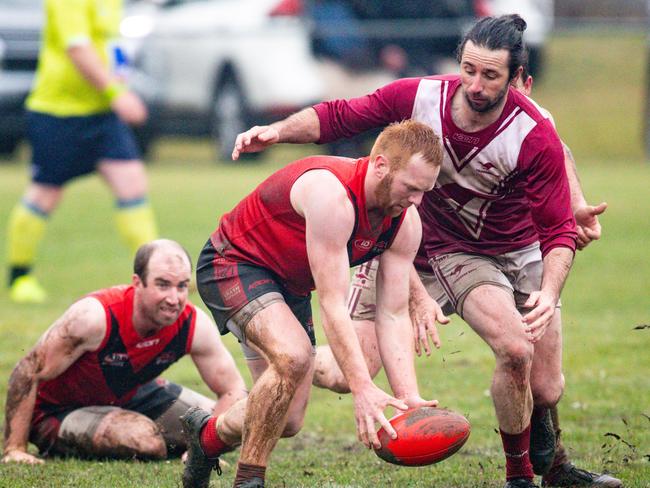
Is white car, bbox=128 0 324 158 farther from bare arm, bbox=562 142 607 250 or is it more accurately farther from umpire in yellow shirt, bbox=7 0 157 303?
bare arm, bbox=562 142 607 250

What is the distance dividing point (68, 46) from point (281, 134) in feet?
15.6

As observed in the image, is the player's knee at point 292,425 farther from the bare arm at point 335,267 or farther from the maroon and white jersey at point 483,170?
the maroon and white jersey at point 483,170

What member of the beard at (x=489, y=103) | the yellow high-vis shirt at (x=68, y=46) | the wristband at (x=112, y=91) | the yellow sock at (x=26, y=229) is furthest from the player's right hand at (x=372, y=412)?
the yellow sock at (x=26, y=229)

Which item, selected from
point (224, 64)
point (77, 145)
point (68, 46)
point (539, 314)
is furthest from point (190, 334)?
point (224, 64)

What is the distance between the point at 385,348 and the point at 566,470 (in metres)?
1.21

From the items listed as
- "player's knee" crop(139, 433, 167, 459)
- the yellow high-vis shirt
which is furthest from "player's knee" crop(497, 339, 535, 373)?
the yellow high-vis shirt

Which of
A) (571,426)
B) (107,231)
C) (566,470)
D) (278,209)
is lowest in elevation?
(107,231)

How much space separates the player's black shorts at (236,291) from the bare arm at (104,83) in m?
4.40

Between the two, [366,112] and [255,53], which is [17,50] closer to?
[255,53]

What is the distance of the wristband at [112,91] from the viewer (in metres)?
10.4

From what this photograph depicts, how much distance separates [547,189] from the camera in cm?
591

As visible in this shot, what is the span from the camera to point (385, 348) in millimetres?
5695

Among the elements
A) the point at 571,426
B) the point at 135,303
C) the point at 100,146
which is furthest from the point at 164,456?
the point at 100,146

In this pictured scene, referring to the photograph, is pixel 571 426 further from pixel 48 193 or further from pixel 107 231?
pixel 107 231
